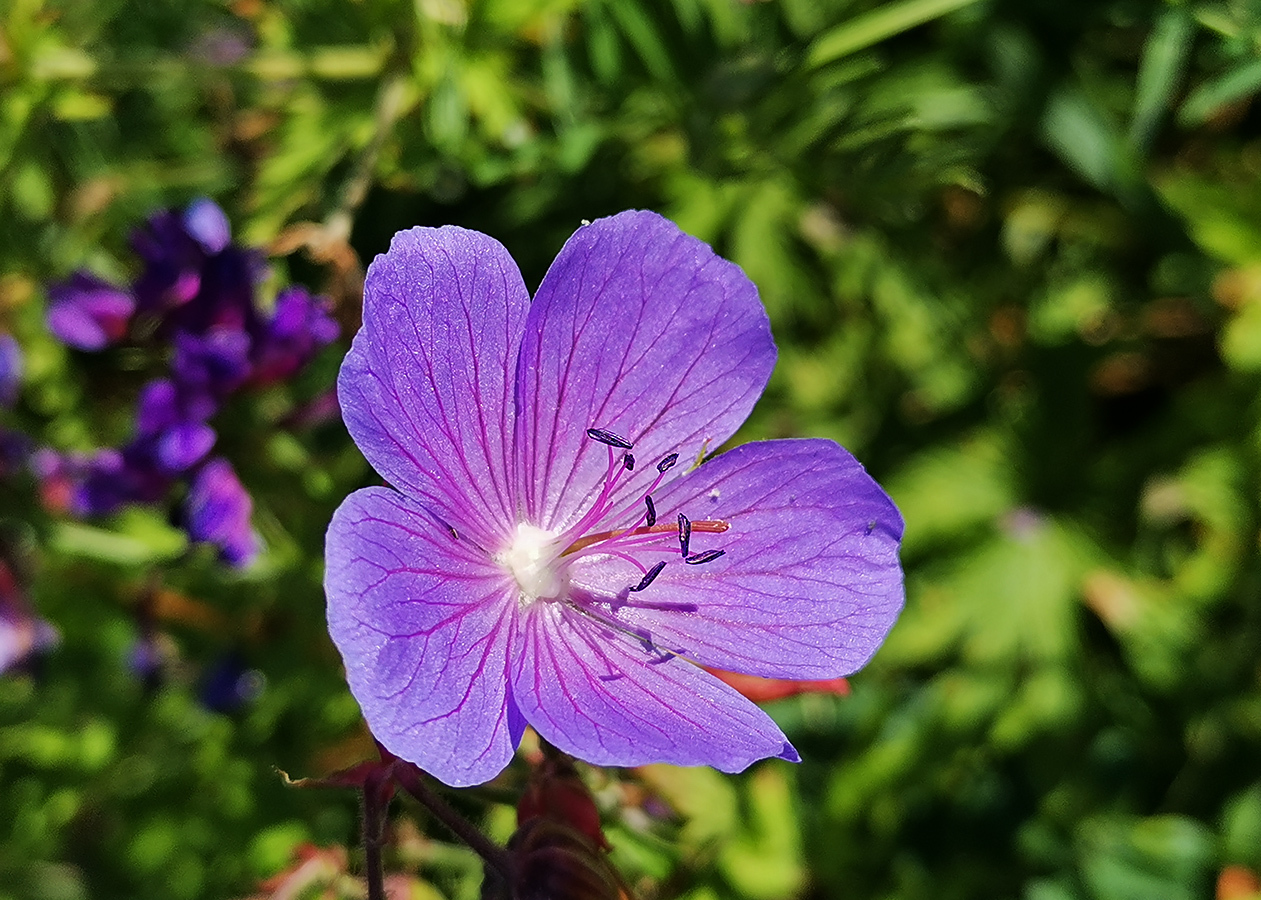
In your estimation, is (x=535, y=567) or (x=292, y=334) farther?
(x=292, y=334)

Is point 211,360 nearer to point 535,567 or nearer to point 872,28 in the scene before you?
point 535,567

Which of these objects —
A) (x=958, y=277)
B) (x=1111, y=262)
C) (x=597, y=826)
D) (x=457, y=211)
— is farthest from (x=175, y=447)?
(x=1111, y=262)

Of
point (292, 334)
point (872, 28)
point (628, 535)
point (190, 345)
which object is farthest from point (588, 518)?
point (872, 28)

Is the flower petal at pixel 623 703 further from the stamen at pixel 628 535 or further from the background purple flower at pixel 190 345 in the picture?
the background purple flower at pixel 190 345

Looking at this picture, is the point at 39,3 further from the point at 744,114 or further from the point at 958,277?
the point at 958,277

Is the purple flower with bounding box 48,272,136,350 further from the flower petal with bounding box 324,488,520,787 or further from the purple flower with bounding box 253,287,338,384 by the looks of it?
the flower petal with bounding box 324,488,520,787

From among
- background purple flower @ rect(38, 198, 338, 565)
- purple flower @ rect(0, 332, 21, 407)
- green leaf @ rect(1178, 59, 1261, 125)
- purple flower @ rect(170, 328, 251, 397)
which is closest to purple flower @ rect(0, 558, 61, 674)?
purple flower @ rect(0, 332, 21, 407)
